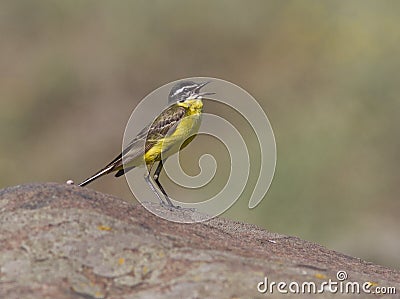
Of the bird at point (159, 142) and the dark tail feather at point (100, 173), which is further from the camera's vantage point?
the bird at point (159, 142)

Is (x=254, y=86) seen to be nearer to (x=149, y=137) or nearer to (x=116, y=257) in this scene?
(x=149, y=137)

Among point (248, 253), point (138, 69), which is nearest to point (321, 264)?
point (248, 253)

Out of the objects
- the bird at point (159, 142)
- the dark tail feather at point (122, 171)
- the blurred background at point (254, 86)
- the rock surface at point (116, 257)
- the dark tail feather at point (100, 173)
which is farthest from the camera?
the blurred background at point (254, 86)

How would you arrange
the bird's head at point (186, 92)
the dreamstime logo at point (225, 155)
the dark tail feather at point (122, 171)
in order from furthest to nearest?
the bird's head at point (186, 92)
the dreamstime logo at point (225, 155)
the dark tail feather at point (122, 171)

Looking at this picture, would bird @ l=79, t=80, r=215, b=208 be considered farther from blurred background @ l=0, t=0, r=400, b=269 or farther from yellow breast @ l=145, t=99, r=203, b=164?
blurred background @ l=0, t=0, r=400, b=269

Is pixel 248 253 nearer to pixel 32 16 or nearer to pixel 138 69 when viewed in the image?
pixel 138 69

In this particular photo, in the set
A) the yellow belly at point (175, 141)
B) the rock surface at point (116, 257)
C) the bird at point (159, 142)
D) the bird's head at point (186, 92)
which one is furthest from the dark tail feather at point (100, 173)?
the rock surface at point (116, 257)

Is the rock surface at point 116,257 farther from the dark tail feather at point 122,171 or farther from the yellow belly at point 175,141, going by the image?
the dark tail feather at point 122,171

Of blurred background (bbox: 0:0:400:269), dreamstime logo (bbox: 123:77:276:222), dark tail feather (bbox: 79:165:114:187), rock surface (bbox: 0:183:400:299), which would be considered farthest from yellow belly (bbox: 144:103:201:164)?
blurred background (bbox: 0:0:400:269)
